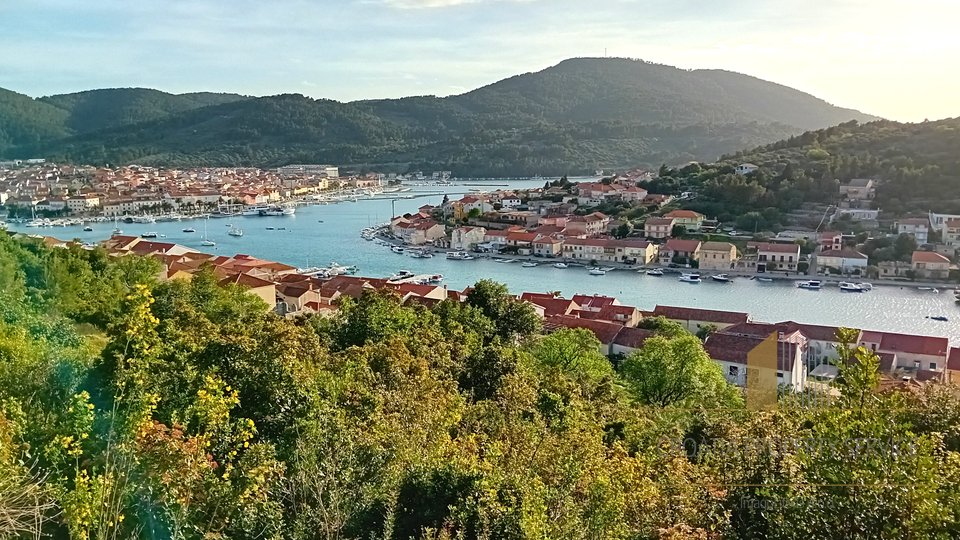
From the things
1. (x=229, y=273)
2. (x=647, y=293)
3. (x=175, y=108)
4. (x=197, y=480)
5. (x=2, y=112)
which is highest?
(x=175, y=108)

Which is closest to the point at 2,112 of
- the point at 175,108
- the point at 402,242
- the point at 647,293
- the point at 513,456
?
the point at 402,242

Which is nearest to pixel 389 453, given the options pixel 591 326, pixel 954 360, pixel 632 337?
pixel 632 337

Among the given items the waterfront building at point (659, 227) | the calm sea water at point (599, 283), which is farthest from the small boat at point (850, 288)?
the waterfront building at point (659, 227)

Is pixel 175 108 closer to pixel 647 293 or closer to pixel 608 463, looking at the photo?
pixel 647 293

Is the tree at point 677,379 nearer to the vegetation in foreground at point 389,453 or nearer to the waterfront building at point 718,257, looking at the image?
the vegetation in foreground at point 389,453

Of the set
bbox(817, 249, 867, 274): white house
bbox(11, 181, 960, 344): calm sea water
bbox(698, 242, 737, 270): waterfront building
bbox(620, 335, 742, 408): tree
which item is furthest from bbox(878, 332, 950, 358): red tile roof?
bbox(698, 242, 737, 270): waterfront building

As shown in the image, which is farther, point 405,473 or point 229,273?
point 229,273
